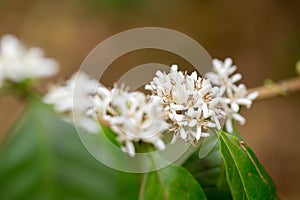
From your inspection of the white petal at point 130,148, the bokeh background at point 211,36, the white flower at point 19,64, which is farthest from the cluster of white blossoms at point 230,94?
the bokeh background at point 211,36

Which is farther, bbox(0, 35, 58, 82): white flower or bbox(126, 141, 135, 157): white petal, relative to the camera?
bbox(0, 35, 58, 82): white flower

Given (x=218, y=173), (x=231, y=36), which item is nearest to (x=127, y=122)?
(x=218, y=173)

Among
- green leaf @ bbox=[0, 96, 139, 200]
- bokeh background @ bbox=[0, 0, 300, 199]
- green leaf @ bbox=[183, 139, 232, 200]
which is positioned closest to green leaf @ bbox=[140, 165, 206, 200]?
green leaf @ bbox=[183, 139, 232, 200]

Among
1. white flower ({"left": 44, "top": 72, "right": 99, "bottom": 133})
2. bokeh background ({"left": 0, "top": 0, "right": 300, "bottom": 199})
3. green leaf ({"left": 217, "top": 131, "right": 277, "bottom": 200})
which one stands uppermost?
bokeh background ({"left": 0, "top": 0, "right": 300, "bottom": 199})

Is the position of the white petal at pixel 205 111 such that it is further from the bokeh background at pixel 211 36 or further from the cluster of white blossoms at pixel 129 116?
the bokeh background at pixel 211 36

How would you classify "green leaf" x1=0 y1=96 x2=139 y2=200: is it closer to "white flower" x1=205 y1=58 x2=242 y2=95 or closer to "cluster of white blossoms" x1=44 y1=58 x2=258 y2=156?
"cluster of white blossoms" x1=44 y1=58 x2=258 y2=156

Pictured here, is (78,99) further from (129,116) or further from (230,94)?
(230,94)

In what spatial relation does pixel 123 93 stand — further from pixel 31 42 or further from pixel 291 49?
pixel 31 42
